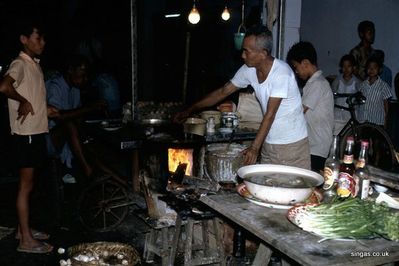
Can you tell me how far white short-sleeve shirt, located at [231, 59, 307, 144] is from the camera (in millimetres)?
4137

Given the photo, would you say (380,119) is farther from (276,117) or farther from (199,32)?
(199,32)

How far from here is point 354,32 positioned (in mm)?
10602

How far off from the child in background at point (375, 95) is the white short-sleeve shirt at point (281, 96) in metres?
4.19

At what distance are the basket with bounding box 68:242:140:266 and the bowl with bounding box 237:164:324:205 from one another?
2.14 m

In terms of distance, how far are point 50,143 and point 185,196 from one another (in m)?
2.92

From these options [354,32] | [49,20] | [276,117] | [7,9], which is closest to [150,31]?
[49,20]

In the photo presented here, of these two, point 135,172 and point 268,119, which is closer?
point 268,119

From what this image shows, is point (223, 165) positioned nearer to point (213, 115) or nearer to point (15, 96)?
point (213, 115)

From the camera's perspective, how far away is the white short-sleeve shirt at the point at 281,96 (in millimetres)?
4137

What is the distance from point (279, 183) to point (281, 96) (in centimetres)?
130

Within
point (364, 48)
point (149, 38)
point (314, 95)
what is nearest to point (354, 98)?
point (364, 48)

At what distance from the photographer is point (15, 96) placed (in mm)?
4668

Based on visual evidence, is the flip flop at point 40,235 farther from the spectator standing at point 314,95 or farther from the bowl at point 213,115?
the spectator standing at point 314,95

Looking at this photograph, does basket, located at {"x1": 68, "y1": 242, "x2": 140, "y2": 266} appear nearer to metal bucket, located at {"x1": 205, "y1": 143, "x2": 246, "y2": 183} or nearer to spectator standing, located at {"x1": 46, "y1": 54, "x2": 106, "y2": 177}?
metal bucket, located at {"x1": 205, "y1": 143, "x2": 246, "y2": 183}
